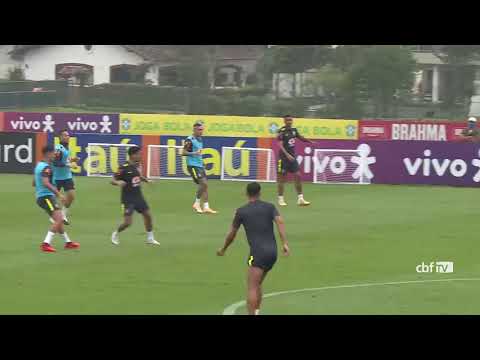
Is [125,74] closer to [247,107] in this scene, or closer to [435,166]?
[247,107]

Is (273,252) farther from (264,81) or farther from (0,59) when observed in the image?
(0,59)

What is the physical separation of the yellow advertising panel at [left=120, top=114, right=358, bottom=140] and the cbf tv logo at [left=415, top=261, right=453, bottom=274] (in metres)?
21.5

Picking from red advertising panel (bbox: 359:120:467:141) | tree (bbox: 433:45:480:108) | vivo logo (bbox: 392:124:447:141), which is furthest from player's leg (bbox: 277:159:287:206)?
tree (bbox: 433:45:480:108)

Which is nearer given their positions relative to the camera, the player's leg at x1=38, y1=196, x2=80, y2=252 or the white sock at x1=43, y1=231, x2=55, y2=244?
the player's leg at x1=38, y1=196, x2=80, y2=252

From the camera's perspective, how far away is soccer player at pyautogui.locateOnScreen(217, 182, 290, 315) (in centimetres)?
1134

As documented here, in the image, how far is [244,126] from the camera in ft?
126

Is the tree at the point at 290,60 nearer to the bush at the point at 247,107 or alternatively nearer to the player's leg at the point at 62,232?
the bush at the point at 247,107

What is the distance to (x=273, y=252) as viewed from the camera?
11461 millimetres

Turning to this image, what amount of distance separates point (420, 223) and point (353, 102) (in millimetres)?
27916

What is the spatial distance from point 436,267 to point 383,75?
3277 cm

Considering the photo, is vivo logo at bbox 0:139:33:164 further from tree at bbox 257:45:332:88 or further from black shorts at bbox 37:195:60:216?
tree at bbox 257:45:332:88

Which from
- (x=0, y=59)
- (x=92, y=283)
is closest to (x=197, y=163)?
(x=92, y=283)

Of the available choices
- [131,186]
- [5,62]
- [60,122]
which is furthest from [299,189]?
[5,62]

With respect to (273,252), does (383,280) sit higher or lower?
lower
